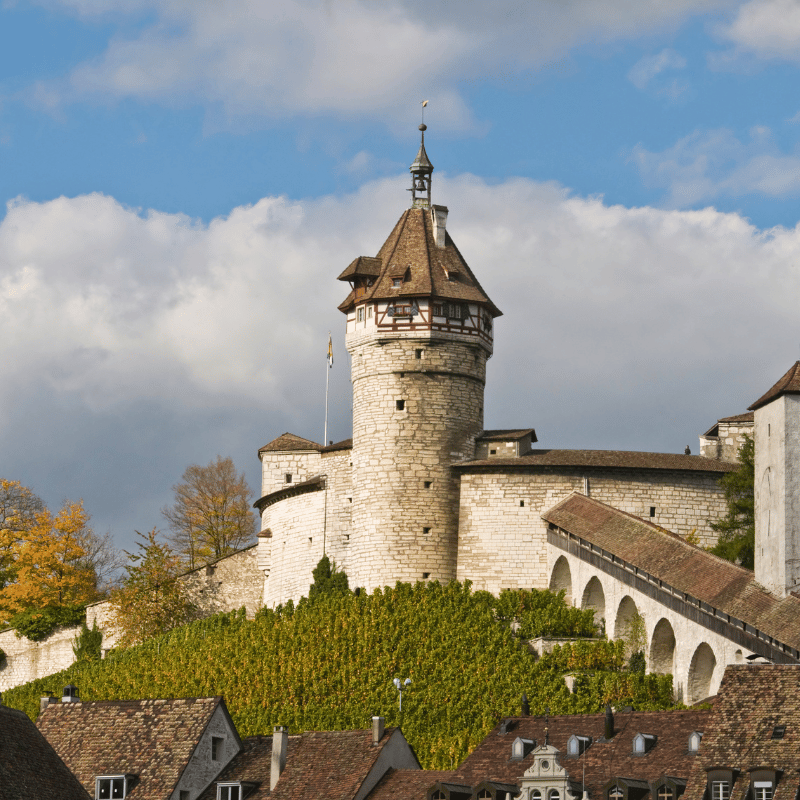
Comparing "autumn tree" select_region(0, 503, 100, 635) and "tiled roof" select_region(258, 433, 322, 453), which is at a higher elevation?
"tiled roof" select_region(258, 433, 322, 453)

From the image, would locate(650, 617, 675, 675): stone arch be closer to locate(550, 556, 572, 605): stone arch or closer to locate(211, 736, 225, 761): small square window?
locate(550, 556, 572, 605): stone arch

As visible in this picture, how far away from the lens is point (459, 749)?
5219 centimetres

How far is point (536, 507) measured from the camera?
7050 cm

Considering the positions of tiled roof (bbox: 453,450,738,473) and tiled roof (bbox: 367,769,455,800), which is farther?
tiled roof (bbox: 453,450,738,473)

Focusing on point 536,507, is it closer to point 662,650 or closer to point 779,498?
point 662,650

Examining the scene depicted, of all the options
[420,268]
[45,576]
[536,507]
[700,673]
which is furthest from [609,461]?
[45,576]

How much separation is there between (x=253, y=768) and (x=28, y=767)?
787 cm

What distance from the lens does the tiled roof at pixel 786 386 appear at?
55812mm

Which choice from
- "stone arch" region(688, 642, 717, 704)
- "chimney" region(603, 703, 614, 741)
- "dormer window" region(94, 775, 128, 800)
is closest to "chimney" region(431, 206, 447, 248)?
"stone arch" region(688, 642, 717, 704)

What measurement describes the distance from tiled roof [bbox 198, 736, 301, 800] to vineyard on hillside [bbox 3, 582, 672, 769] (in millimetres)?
6702

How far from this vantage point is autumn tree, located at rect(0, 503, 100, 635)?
80312 mm

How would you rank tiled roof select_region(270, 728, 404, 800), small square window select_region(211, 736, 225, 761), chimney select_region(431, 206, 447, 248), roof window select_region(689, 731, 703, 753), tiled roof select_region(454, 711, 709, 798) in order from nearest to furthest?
roof window select_region(689, 731, 703, 753), tiled roof select_region(454, 711, 709, 798), tiled roof select_region(270, 728, 404, 800), small square window select_region(211, 736, 225, 761), chimney select_region(431, 206, 447, 248)

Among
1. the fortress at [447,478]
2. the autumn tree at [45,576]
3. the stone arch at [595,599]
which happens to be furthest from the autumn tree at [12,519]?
the stone arch at [595,599]

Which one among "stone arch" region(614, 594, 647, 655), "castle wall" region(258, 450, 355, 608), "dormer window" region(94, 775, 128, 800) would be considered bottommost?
"dormer window" region(94, 775, 128, 800)
